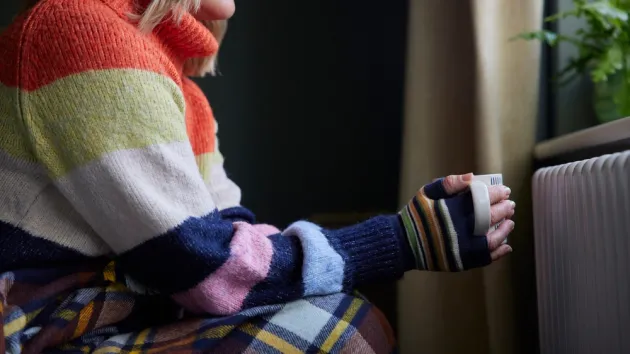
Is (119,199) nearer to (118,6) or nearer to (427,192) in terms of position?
(118,6)

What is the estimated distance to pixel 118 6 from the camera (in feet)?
2.49

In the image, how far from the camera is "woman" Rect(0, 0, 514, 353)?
2.19ft

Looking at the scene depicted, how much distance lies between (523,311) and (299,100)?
91 centimetres

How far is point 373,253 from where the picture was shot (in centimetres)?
77

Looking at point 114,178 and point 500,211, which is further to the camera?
point 500,211

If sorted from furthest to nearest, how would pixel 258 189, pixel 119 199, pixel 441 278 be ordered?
pixel 258 189 → pixel 441 278 → pixel 119 199

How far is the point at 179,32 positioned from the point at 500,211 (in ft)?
1.69

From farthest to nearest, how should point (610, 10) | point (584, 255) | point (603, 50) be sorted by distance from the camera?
point (603, 50) < point (610, 10) < point (584, 255)

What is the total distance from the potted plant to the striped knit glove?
1.12 ft

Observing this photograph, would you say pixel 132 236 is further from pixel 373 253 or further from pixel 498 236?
pixel 498 236

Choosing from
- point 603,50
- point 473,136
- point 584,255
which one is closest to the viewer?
point 584,255

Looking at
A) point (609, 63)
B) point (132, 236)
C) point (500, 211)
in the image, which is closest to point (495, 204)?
point (500, 211)

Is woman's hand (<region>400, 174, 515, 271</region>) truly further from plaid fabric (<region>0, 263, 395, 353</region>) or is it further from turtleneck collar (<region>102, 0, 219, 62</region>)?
turtleneck collar (<region>102, 0, 219, 62</region>)

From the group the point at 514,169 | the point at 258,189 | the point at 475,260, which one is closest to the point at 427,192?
the point at 475,260
